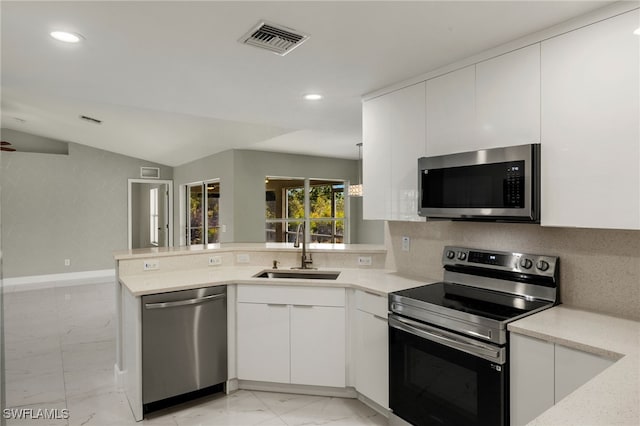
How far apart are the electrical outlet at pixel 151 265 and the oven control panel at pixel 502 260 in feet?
7.43

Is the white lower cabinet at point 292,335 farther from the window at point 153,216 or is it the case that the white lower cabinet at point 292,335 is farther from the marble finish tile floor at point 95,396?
the window at point 153,216

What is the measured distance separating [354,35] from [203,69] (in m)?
1.09

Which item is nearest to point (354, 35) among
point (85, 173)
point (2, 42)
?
point (2, 42)

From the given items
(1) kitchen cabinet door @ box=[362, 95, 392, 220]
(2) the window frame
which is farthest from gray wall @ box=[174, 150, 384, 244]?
(1) kitchen cabinet door @ box=[362, 95, 392, 220]

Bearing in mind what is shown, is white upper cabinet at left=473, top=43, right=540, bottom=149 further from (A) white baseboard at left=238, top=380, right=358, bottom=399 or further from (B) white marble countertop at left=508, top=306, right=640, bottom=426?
(A) white baseboard at left=238, top=380, right=358, bottom=399

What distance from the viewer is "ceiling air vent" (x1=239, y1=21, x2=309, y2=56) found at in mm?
1981

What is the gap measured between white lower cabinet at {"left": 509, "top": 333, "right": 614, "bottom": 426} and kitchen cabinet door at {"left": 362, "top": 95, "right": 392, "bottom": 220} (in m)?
1.35

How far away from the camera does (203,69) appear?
8.39ft

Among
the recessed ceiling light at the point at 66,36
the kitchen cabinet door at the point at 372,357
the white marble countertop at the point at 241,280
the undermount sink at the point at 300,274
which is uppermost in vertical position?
the recessed ceiling light at the point at 66,36

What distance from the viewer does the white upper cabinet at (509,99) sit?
2013 mm

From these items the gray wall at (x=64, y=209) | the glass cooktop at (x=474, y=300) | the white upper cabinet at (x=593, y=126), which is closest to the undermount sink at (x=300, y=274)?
the glass cooktop at (x=474, y=300)

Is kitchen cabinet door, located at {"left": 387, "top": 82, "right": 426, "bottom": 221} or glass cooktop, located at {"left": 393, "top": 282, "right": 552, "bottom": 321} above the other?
kitchen cabinet door, located at {"left": 387, "top": 82, "right": 426, "bottom": 221}

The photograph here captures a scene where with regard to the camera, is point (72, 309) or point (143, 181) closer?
point (72, 309)

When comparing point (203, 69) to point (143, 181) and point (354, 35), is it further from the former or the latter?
point (143, 181)
